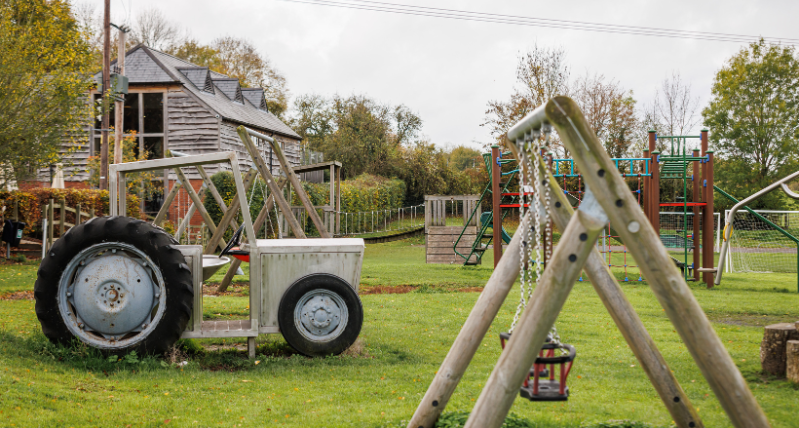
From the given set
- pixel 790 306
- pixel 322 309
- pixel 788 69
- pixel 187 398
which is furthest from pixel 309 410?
pixel 788 69

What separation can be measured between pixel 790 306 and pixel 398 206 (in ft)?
84.9

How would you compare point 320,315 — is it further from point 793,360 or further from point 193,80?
point 193,80

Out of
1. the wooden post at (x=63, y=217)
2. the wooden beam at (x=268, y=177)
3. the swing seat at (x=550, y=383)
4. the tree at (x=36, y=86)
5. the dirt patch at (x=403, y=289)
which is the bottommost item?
the dirt patch at (x=403, y=289)

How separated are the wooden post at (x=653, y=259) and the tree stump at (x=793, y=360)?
301cm

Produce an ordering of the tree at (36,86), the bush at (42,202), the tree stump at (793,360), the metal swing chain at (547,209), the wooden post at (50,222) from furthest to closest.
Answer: the bush at (42,202)
the wooden post at (50,222)
the tree at (36,86)
the tree stump at (793,360)
the metal swing chain at (547,209)

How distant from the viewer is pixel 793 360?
Answer: 211 inches

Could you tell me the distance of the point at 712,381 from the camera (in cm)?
288

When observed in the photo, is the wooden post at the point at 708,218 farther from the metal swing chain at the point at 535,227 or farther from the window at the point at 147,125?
the window at the point at 147,125

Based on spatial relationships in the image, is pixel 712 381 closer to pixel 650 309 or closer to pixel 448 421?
pixel 448 421

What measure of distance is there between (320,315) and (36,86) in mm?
13301

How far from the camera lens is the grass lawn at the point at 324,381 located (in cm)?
448

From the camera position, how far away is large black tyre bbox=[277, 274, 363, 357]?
6203 millimetres

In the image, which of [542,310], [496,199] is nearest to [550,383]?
[542,310]

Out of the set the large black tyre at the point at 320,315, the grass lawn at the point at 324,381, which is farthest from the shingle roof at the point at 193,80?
the large black tyre at the point at 320,315
